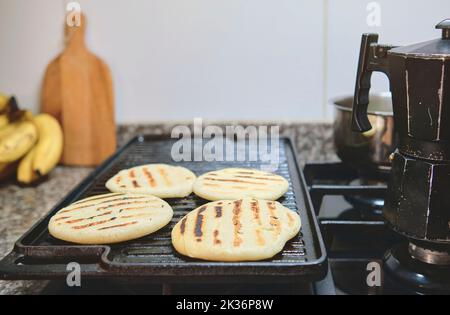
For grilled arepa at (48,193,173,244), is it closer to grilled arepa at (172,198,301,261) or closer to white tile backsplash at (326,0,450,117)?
grilled arepa at (172,198,301,261)

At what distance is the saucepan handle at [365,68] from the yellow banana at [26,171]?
85 cm

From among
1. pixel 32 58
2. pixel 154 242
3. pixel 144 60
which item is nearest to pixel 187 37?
pixel 144 60

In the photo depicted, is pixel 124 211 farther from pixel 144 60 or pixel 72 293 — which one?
pixel 144 60

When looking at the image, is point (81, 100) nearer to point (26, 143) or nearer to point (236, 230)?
point (26, 143)

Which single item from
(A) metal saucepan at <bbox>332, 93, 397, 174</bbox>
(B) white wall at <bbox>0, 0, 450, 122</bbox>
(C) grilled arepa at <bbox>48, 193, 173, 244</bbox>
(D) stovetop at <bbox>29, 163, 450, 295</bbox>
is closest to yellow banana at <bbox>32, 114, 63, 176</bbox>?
(B) white wall at <bbox>0, 0, 450, 122</bbox>

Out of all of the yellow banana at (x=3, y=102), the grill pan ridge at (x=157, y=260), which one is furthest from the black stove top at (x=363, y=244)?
the yellow banana at (x=3, y=102)

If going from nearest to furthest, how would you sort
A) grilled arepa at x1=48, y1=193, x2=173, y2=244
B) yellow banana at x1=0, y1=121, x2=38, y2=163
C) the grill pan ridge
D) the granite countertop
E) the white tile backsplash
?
the grill pan ridge, grilled arepa at x1=48, y1=193, x2=173, y2=244, the granite countertop, yellow banana at x1=0, y1=121, x2=38, y2=163, the white tile backsplash

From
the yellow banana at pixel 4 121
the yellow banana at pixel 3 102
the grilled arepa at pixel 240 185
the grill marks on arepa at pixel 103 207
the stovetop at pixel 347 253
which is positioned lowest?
the stovetop at pixel 347 253

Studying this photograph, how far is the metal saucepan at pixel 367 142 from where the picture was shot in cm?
110

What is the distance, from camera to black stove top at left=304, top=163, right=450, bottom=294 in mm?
844

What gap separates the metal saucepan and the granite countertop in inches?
11.6

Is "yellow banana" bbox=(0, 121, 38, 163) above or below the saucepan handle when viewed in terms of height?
below

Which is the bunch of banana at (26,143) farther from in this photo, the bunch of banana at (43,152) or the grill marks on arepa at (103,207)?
the grill marks on arepa at (103,207)

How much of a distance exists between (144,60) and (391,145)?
743 millimetres
